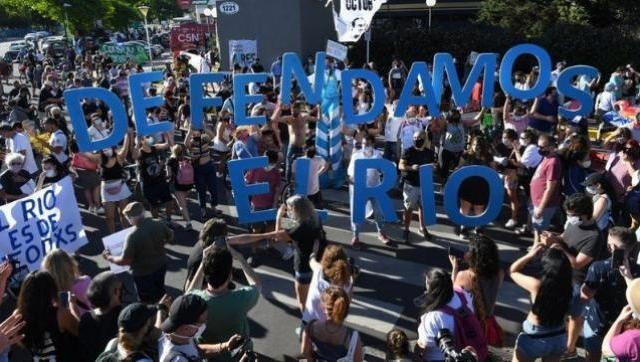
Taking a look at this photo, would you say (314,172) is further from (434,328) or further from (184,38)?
(184,38)

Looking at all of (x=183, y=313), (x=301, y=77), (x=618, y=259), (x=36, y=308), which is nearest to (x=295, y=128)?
(x=301, y=77)

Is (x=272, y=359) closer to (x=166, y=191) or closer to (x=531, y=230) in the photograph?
(x=166, y=191)

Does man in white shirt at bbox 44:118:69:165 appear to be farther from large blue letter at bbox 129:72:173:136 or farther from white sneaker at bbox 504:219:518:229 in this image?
white sneaker at bbox 504:219:518:229

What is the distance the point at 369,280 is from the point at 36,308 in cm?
411

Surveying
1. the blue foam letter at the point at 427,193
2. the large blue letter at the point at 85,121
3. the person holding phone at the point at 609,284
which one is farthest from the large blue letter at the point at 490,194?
the large blue letter at the point at 85,121

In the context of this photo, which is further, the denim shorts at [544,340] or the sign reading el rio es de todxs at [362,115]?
the sign reading el rio es de todxs at [362,115]

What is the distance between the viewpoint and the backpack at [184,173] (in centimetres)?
848

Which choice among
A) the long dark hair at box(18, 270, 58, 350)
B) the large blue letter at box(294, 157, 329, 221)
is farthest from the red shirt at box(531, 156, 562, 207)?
the long dark hair at box(18, 270, 58, 350)

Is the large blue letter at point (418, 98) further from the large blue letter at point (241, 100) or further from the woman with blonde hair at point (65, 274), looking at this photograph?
the woman with blonde hair at point (65, 274)

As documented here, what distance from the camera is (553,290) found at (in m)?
4.09

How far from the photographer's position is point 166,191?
8383 mm

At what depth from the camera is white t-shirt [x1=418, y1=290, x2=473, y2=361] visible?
3.86 metres

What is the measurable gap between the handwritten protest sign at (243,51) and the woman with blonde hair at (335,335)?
60.7 ft

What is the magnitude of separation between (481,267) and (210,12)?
25.2 m
